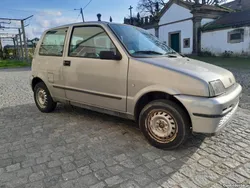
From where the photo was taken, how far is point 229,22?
62.3 feet

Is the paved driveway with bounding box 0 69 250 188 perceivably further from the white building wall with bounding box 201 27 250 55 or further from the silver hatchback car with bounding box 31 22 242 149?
the white building wall with bounding box 201 27 250 55

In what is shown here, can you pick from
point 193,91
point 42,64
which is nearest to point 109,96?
point 193,91

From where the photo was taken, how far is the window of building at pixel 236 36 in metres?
17.7

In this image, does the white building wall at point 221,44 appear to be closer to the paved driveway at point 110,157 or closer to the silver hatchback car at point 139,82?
the paved driveway at point 110,157

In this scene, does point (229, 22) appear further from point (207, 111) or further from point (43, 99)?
point (207, 111)

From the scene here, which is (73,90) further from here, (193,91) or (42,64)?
(193,91)

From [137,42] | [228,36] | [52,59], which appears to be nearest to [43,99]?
[52,59]

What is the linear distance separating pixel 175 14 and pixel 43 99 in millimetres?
22698

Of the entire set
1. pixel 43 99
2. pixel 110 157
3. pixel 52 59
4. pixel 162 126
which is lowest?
pixel 110 157

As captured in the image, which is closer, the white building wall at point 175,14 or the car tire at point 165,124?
the car tire at point 165,124

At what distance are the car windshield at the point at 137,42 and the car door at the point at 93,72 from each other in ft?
0.63

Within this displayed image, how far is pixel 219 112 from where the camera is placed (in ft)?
8.19

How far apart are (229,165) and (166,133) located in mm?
866

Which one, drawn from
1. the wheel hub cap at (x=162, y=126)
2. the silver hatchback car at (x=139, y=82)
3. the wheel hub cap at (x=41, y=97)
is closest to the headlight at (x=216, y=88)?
the silver hatchback car at (x=139, y=82)
